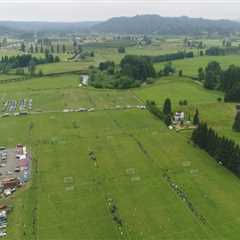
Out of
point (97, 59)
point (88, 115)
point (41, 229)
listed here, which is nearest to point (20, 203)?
point (41, 229)

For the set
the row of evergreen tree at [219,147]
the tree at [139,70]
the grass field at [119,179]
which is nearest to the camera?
the grass field at [119,179]

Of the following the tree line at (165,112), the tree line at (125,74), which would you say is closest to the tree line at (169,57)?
the tree line at (125,74)

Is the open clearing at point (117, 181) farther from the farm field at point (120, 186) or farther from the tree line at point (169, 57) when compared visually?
the tree line at point (169, 57)

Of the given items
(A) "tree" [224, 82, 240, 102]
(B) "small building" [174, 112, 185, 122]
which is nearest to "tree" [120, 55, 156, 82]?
(A) "tree" [224, 82, 240, 102]

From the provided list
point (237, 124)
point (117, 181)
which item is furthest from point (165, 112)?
point (117, 181)

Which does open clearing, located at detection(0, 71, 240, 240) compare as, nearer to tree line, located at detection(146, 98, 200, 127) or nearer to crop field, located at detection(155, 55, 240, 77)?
tree line, located at detection(146, 98, 200, 127)

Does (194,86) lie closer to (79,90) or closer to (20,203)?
(79,90)

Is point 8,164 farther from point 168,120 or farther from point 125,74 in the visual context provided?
point 125,74

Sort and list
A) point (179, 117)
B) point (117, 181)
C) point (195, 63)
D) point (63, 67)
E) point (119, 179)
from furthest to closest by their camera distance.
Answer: point (195, 63)
point (63, 67)
point (179, 117)
point (119, 179)
point (117, 181)
